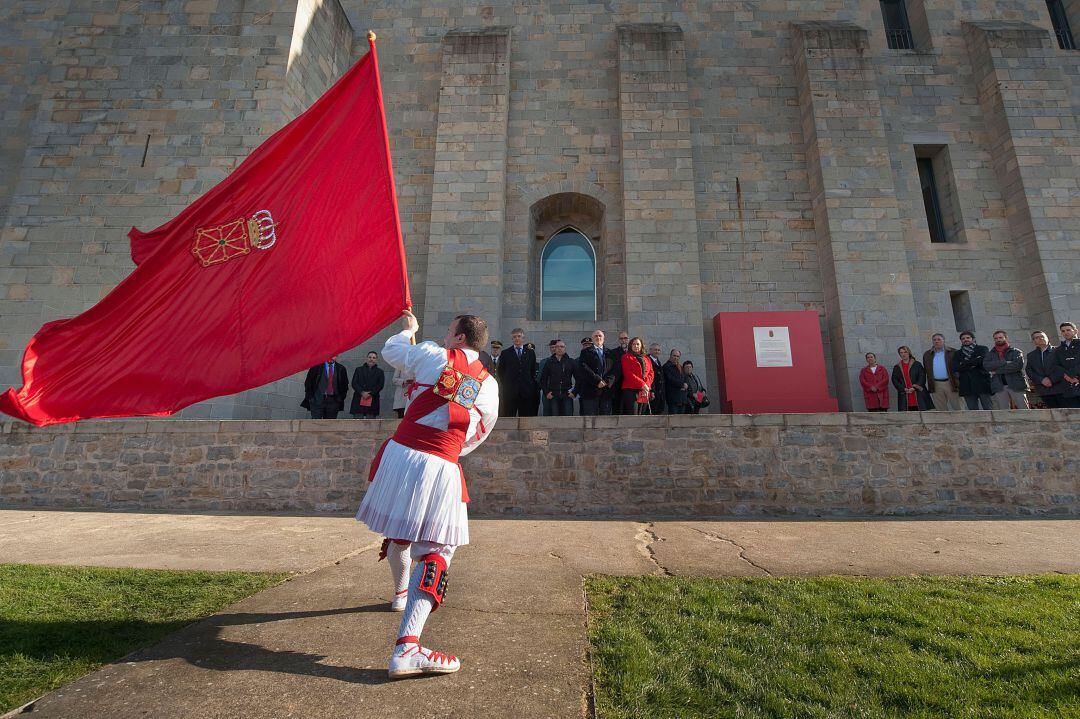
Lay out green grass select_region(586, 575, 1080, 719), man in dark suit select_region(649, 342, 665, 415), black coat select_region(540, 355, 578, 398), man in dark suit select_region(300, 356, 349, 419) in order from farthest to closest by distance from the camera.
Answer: man in dark suit select_region(300, 356, 349, 419) → man in dark suit select_region(649, 342, 665, 415) → black coat select_region(540, 355, 578, 398) → green grass select_region(586, 575, 1080, 719)

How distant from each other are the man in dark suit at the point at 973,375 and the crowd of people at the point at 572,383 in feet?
13.6

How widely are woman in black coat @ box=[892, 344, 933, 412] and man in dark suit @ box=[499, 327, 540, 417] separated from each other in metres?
6.68

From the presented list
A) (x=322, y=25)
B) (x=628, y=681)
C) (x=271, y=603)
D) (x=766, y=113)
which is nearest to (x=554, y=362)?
(x=271, y=603)

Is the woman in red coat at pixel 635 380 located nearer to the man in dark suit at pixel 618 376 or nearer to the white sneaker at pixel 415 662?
the man in dark suit at pixel 618 376

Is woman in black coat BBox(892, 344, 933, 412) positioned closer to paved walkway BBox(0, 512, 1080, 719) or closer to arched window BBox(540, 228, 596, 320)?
paved walkway BBox(0, 512, 1080, 719)

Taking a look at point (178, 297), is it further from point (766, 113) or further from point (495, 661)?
point (766, 113)

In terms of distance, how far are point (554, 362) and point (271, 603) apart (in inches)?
237

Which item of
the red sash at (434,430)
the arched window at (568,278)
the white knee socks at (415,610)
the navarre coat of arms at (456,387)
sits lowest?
the white knee socks at (415,610)

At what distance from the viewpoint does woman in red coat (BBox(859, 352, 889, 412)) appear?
1009 centimetres

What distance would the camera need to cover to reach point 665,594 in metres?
3.32

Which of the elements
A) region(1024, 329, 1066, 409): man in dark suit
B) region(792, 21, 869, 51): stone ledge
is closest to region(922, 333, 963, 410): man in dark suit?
region(1024, 329, 1066, 409): man in dark suit

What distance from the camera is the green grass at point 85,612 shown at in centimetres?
231

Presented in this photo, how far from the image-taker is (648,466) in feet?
22.8

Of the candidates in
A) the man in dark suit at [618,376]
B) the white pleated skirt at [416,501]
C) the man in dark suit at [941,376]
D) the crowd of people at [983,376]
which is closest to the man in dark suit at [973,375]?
the crowd of people at [983,376]
